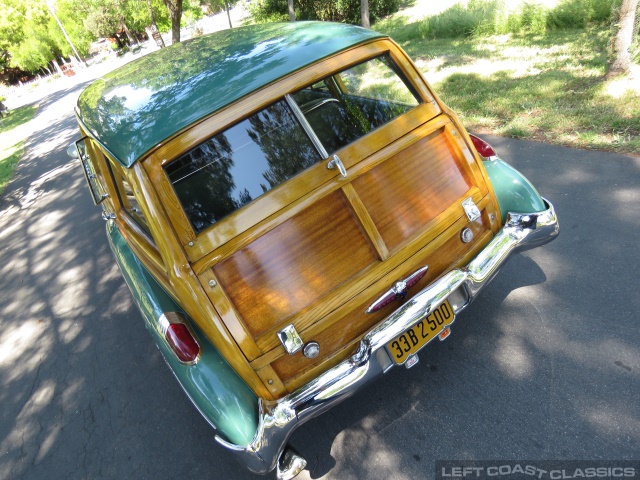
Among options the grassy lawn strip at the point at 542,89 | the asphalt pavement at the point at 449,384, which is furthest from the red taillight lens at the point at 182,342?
the grassy lawn strip at the point at 542,89

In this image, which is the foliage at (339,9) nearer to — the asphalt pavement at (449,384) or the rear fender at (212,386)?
the asphalt pavement at (449,384)

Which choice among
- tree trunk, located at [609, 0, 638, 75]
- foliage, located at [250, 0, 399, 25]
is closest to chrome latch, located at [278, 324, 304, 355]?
tree trunk, located at [609, 0, 638, 75]

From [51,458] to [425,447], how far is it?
102 inches

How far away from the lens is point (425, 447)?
7.36 ft

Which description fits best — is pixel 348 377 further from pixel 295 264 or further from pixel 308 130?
pixel 308 130

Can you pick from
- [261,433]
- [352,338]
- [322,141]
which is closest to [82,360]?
[261,433]

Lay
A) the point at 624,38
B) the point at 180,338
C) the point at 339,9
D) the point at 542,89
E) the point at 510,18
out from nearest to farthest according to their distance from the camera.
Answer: the point at 180,338 < the point at 624,38 < the point at 542,89 < the point at 510,18 < the point at 339,9

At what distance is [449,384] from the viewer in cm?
254

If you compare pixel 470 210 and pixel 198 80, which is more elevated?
pixel 198 80

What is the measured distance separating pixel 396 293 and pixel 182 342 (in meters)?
1.21

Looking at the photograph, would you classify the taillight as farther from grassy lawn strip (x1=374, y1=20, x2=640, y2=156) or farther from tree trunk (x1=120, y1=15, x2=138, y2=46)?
tree trunk (x1=120, y1=15, x2=138, y2=46)

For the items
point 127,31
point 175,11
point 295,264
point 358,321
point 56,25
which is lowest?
point 358,321

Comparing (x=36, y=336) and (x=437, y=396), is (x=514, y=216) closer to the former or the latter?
(x=437, y=396)

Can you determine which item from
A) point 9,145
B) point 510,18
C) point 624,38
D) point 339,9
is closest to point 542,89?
point 624,38
